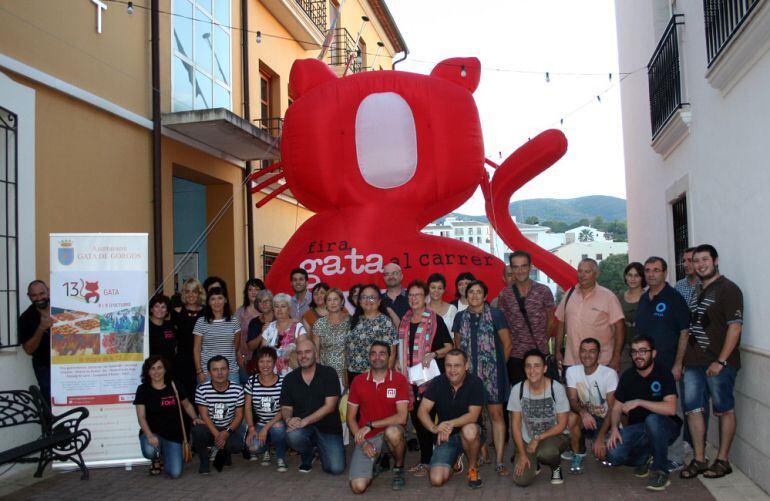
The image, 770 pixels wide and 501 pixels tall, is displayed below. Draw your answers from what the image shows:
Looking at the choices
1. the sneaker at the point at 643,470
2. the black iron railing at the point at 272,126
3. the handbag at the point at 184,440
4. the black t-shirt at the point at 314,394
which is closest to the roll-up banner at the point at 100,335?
the handbag at the point at 184,440

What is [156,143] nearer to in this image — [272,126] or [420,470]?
[272,126]

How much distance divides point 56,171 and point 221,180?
4191 mm

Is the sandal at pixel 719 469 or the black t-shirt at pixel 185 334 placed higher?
the black t-shirt at pixel 185 334

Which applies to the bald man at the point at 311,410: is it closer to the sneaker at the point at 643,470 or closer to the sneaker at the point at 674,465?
the sneaker at the point at 643,470

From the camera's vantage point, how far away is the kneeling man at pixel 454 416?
513 cm

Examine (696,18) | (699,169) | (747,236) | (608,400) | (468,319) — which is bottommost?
(608,400)

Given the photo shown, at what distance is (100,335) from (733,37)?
5193mm

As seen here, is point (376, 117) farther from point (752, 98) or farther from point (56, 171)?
point (752, 98)

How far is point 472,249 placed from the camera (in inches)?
307

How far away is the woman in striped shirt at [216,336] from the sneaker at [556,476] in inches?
106

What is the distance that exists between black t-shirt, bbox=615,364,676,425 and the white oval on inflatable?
3472 mm

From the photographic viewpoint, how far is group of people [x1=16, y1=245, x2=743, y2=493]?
507 cm

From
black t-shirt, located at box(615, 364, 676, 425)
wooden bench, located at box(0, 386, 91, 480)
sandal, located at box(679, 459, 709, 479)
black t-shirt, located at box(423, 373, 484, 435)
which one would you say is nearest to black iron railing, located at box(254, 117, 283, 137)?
wooden bench, located at box(0, 386, 91, 480)

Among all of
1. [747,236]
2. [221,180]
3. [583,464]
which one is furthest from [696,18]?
[221,180]
